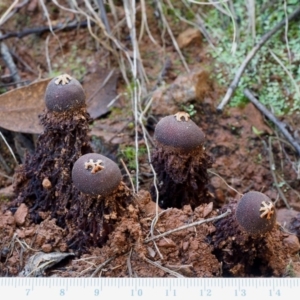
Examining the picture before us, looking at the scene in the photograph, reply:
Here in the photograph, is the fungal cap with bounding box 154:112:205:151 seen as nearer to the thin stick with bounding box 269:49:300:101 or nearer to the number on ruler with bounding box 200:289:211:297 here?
the number on ruler with bounding box 200:289:211:297

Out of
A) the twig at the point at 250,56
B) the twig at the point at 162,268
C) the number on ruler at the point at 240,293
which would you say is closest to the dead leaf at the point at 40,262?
the twig at the point at 162,268

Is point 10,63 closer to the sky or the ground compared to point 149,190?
closer to the sky

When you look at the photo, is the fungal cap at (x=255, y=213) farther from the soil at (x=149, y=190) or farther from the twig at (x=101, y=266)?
the twig at (x=101, y=266)

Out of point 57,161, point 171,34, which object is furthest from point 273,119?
point 57,161

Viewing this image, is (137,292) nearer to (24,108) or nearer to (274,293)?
(274,293)

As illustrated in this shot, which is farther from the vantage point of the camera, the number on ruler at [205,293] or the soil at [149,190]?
the soil at [149,190]

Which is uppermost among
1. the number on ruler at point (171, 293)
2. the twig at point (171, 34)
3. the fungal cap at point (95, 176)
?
the twig at point (171, 34)
